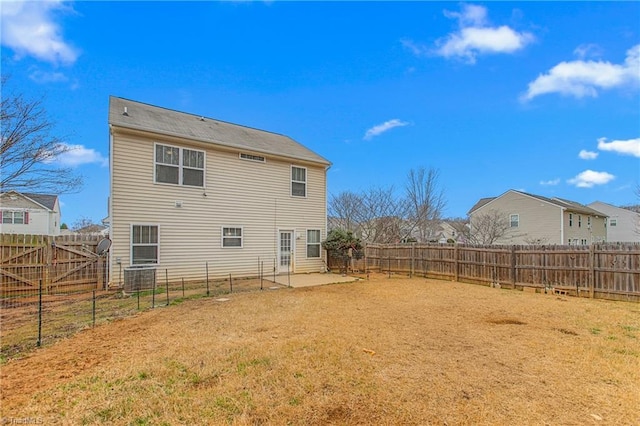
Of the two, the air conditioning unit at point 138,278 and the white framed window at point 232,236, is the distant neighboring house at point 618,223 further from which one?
the air conditioning unit at point 138,278

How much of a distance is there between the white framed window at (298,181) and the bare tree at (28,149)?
7.67 metres

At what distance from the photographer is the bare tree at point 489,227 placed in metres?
24.7

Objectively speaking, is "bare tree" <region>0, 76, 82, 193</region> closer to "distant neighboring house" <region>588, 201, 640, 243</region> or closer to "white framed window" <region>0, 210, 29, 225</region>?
"white framed window" <region>0, 210, 29, 225</region>

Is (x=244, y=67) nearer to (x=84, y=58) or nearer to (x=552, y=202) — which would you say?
(x=84, y=58)

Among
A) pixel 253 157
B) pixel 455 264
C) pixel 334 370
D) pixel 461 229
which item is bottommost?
pixel 334 370

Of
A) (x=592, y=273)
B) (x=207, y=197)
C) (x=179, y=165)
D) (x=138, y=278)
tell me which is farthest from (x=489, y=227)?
(x=138, y=278)

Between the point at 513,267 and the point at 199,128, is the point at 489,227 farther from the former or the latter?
the point at 199,128

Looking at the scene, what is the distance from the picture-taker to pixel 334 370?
3742 millimetres

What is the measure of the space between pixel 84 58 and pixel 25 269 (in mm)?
7758

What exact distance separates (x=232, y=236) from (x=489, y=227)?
2194 centimetres

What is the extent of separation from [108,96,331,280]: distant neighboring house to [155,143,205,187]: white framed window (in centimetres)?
3

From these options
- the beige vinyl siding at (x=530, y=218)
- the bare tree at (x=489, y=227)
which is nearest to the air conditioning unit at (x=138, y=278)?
the bare tree at (x=489, y=227)

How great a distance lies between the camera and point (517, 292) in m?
9.80

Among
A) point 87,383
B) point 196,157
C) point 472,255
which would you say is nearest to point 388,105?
point 472,255
